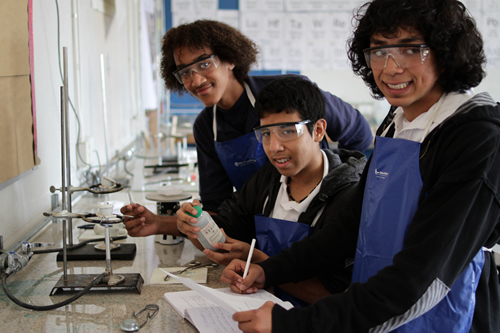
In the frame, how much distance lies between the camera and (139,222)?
1.77m

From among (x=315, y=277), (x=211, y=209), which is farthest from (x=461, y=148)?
(x=211, y=209)

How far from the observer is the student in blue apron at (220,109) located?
6.21ft

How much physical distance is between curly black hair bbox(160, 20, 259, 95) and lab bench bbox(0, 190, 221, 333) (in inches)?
31.2

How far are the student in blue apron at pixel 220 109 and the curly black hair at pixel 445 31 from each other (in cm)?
88

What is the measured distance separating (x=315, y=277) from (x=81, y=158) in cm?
175

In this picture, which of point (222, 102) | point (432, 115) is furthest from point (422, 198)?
point (222, 102)

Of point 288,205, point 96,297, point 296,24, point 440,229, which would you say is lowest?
point 96,297

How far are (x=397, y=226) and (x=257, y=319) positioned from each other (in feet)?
1.26

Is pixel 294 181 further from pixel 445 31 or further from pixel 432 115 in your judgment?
pixel 445 31

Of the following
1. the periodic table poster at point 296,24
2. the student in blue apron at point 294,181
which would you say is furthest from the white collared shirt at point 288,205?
the periodic table poster at point 296,24

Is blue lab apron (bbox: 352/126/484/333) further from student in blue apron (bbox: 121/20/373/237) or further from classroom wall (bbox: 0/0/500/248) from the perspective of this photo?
classroom wall (bbox: 0/0/500/248)

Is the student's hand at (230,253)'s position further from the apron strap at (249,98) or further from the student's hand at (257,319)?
the apron strap at (249,98)

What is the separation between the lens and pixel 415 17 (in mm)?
1069

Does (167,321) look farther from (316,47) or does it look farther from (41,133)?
(316,47)
